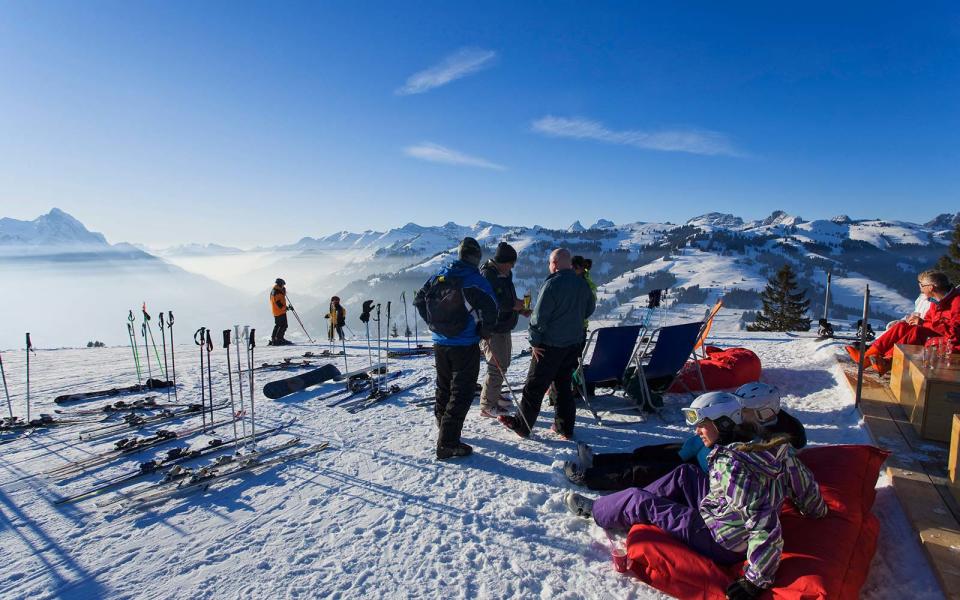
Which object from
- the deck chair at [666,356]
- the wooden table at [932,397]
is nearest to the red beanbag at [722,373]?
the deck chair at [666,356]

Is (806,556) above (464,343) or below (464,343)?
below

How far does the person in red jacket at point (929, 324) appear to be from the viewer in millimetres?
6180

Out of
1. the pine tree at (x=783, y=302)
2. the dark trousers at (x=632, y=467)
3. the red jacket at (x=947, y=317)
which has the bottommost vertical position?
the pine tree at (x=783, y=302)

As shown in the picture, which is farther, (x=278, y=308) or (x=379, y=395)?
(x=278, y=308)

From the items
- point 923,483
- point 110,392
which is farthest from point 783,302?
point 110,392

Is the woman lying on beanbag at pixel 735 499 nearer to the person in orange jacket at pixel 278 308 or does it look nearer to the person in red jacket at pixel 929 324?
the person in red jacket at pixel 929 324

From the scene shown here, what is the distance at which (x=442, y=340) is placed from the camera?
4.89m

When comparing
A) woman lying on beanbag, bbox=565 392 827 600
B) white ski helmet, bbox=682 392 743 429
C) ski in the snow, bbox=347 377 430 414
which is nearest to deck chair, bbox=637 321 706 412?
woman lying on beanbag, bbox=565 392 827 600

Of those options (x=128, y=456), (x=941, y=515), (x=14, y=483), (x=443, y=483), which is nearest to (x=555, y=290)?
(x=443, y=483)

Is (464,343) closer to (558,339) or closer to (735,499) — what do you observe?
(558,339)

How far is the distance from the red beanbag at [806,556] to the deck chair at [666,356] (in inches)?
107

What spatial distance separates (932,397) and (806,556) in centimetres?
318

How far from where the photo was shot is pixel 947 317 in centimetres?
624

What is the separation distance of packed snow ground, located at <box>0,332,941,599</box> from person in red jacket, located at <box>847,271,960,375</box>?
1796 mm
